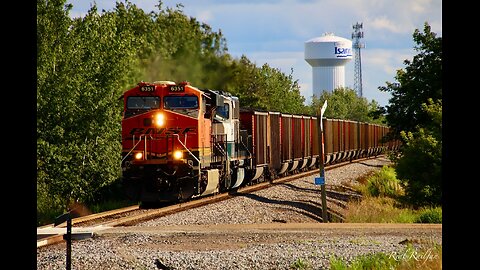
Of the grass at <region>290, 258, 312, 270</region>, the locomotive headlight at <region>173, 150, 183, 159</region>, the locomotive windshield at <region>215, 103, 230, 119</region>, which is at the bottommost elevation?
the grass at <region>290, 258, 312, 270</region>

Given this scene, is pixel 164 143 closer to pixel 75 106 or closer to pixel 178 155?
pixel 178 155

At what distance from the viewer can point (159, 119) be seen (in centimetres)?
2298

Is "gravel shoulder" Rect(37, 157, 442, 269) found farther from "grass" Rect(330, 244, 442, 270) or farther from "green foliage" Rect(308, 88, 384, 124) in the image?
"green foliage" Rect(308, 88, 384, 124)

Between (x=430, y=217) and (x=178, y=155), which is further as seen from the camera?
(x=430, y=217)

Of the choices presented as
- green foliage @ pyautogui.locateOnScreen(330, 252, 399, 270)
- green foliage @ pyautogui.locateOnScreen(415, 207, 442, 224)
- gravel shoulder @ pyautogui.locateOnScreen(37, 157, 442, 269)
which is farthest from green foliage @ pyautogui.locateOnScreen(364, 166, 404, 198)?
green foliage @ pyautogui.locateOnScreen(330, 252, 399, 270)

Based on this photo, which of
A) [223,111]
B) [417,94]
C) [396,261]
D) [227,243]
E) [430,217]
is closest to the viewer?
[396,261]

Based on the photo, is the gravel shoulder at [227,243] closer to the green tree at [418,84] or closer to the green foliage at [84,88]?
the green foliage at [84,88]

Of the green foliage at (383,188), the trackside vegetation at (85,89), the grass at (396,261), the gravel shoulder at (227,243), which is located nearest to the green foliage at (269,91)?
the green foliage at (383,188)

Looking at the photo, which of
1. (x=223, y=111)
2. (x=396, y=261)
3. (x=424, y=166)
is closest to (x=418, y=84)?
(x=424, y=166)

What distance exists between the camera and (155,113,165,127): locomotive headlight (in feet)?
75.3

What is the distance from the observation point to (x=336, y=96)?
13312 centimetres
